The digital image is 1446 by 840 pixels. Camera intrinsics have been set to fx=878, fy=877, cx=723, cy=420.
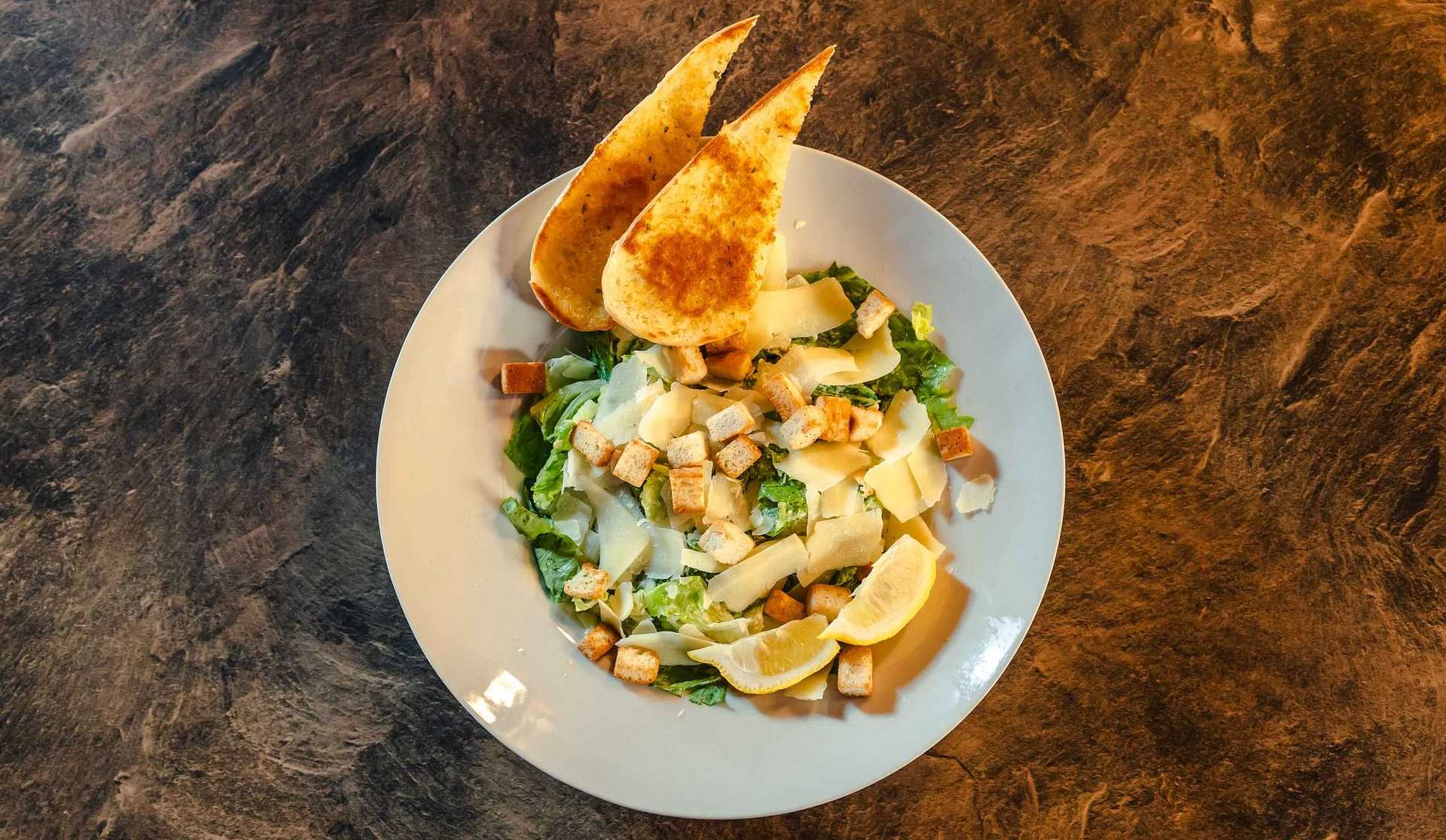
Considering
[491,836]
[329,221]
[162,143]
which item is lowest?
[491,836]

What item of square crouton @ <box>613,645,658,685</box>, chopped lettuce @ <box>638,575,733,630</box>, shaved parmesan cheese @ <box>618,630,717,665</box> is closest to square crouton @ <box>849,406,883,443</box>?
chopped lettuce @ <box>638,575,733,630</box>

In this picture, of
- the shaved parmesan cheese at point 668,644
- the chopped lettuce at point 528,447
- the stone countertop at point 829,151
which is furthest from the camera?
the stone countertop at point 829,151

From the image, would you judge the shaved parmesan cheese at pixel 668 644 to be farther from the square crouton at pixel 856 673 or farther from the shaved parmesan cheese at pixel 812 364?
the shaved parmesan cheese at pixel 812 364

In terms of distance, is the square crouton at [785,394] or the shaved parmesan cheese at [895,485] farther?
the shaved parmesan cheese at [895,485]

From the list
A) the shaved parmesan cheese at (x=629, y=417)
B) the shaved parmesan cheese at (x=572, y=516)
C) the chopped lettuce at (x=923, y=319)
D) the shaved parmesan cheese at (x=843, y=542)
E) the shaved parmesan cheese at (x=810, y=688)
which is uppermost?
the chopped lettuce at (x=923, y=319)

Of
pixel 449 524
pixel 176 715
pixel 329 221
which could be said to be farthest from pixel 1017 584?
pixel 176 715

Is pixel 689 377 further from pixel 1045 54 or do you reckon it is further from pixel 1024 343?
pixel 1045 54

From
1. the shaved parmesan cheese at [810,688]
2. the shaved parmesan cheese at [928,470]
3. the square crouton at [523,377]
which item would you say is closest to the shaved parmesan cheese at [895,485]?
the shaved parmesan cheese at [928,470]
